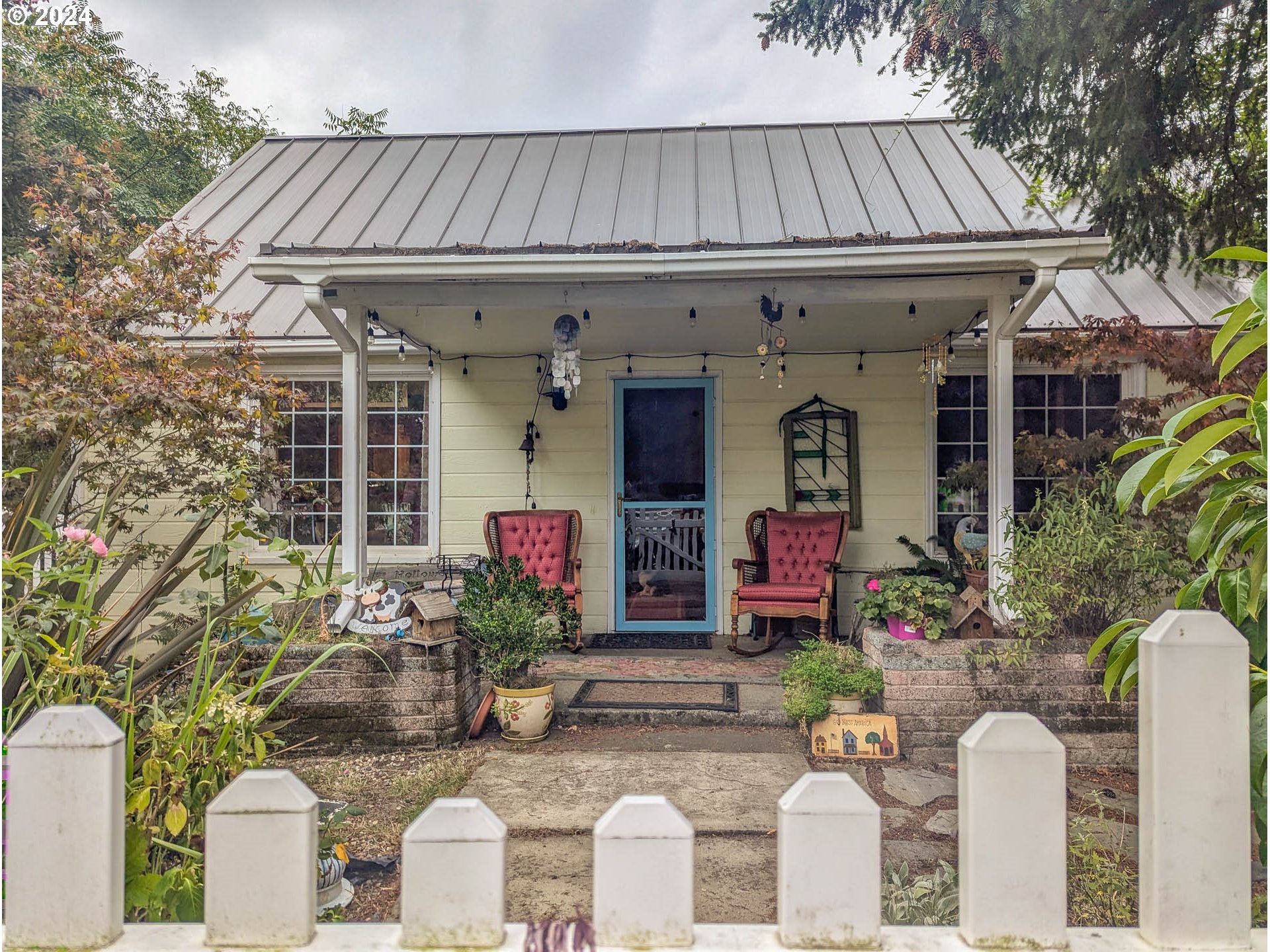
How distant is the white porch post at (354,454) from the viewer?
4.11 meters

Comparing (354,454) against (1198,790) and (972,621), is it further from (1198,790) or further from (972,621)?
(1198,790)

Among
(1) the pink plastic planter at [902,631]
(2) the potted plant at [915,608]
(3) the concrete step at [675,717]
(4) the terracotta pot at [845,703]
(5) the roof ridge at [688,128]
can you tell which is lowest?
(3) the concrete step at [675,717]

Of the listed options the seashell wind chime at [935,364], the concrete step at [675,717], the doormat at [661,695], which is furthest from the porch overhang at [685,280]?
the doormat at [661,695]

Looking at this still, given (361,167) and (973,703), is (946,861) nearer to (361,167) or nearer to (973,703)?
(973,703)

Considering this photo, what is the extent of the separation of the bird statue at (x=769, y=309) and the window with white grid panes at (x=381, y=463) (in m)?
3.11

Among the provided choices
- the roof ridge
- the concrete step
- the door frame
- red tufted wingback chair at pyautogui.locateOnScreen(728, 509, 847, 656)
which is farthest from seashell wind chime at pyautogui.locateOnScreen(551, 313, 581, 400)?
the roof ridge

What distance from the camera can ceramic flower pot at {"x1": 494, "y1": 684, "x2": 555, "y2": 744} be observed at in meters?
3.71

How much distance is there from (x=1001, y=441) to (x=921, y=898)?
2563 mm

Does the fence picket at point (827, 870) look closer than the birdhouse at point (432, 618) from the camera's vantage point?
Yes

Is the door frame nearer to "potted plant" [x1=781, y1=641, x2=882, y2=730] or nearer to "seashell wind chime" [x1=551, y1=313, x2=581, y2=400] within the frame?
"seashell wind chime" [x1=551, y1=313, x2=581, y2=400]

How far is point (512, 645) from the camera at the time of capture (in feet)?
12.3

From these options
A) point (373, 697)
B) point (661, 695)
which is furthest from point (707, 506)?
point (373, 697)

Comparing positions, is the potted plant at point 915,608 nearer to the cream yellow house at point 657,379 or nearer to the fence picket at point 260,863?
the cream yellow house at point 657,379

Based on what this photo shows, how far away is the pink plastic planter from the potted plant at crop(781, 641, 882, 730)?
7.9 inches
